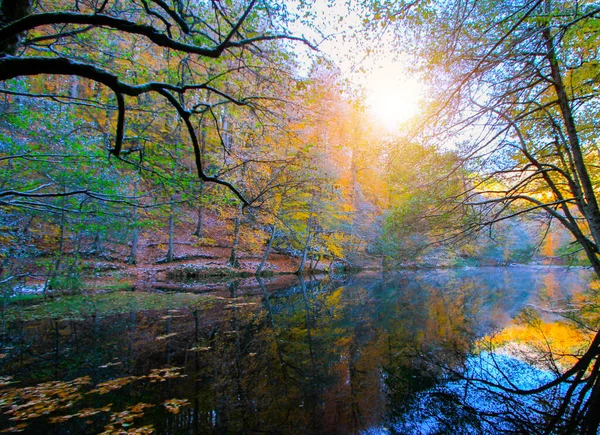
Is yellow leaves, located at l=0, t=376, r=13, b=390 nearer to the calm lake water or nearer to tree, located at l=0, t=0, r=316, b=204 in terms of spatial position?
the calm lake water

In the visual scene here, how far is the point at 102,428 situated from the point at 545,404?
5.56m

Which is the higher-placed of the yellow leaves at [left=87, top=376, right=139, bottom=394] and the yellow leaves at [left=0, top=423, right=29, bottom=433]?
the yellow leaves at [left=0, top=423, right=29, bottom=433]

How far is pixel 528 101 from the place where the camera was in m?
6.10

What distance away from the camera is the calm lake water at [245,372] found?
10.7 feet

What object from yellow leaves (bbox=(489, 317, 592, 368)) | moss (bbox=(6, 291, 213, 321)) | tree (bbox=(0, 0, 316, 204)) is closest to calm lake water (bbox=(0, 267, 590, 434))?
yellow leaves (bbox=(489, 317, 592, 368))

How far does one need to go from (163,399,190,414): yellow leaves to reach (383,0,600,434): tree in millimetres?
4415

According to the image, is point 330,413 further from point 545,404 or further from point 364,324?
point 364,324

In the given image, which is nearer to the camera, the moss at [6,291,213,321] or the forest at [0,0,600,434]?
the forest at [0,0,600,434]

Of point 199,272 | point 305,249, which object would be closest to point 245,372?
point 199,272

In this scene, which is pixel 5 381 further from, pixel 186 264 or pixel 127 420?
pixel 186 264

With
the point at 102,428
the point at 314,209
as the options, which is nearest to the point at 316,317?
the point at 102,428

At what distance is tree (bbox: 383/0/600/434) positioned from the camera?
424cm

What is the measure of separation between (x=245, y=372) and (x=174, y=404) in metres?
1.31

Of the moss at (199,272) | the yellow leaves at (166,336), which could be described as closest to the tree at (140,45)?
the yellow leaves at (166,336)
